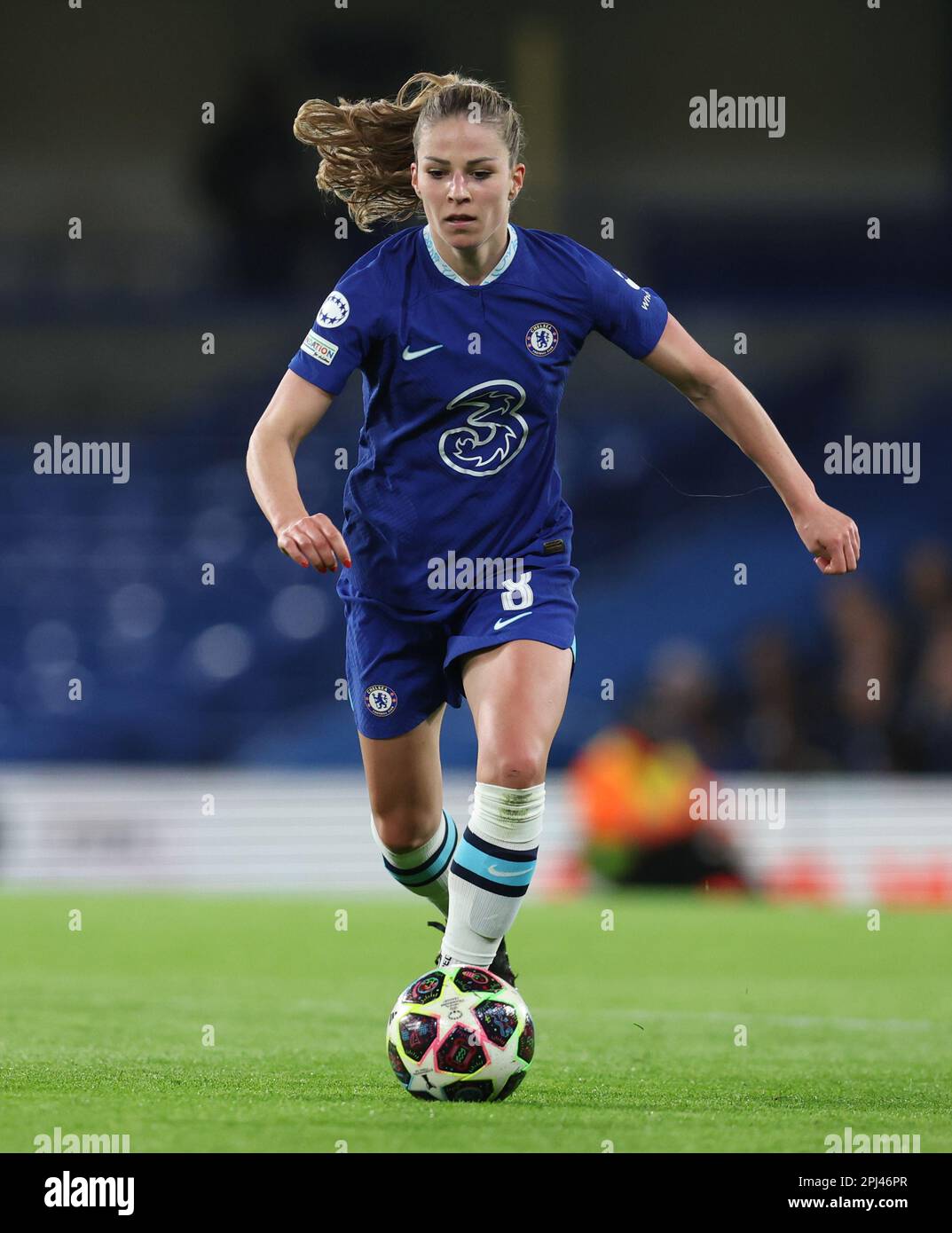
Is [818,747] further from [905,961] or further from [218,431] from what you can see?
A: [218,431]

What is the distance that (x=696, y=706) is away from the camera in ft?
48.7

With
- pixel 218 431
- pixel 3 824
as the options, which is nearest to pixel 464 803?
pixel 3 824

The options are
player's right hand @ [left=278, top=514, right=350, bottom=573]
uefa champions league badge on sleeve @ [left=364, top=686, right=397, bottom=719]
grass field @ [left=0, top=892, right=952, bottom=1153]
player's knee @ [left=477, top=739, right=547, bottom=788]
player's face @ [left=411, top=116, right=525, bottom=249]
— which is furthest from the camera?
uefa champions league badge on sleeve @ [left=364, top=686, right=397, bottom=719]

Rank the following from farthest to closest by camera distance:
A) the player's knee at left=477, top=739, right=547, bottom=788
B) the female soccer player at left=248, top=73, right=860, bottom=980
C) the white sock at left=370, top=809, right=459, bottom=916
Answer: the white sock at left=370, top=809, right=459, bottom=916 < the female soccer player at left=248, top=73, right=860, bottom=980 < the player's knee at left=477, top=739, right=547, bottom=788

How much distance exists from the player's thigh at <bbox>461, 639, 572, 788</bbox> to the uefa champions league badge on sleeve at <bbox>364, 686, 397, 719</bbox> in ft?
1.21

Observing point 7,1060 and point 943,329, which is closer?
point 7,1060

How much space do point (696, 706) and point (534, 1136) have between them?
1127 cm

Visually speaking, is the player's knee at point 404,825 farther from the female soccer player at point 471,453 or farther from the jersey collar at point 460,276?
the jersey collar at point 460,276

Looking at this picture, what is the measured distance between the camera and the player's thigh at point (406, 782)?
5.11 meters

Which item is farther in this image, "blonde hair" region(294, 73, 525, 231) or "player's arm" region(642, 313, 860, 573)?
"blonde hair" region(294, 73, 525, 231)

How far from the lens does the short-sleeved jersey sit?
4750 mm

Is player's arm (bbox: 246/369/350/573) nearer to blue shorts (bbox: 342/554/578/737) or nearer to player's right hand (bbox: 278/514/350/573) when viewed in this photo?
player's right hand (bbox: 278/514/350/573)

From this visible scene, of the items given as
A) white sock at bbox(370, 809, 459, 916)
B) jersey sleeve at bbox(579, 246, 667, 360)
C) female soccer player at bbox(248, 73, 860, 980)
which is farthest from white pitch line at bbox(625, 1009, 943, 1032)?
jersey sleeve at bbox(579, 246, 667, 360)

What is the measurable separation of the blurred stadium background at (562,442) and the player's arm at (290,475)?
897 centimetres
